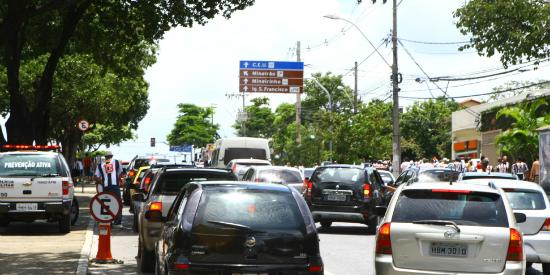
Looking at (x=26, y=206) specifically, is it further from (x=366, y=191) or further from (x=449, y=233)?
(x=449, y=233)

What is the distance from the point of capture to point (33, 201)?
21172mm

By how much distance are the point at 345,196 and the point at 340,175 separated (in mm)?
581

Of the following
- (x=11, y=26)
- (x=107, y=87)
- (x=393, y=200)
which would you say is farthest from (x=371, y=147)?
(x=393, y=200)

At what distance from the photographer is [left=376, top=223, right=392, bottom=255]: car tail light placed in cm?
1038

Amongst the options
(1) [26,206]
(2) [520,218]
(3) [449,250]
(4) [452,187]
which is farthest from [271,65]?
(3) [449,250]

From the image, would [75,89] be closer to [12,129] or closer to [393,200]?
[12,129]

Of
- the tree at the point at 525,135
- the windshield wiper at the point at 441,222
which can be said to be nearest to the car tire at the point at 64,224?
the windshield wiper at the point at 441,222

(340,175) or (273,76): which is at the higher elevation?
(273,76)

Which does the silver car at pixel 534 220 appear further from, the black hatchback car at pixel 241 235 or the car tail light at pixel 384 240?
the black hatchback car at pixel 241 235

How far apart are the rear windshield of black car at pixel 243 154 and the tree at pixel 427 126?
58666 mm

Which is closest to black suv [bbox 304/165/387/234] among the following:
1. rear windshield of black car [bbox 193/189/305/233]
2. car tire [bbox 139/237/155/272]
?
car tire [bbox 139/237/155/272]

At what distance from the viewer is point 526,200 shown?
46.9 feet

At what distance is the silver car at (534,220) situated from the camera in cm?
1360

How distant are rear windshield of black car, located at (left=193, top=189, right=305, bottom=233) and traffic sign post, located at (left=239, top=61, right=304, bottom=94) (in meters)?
56.0
